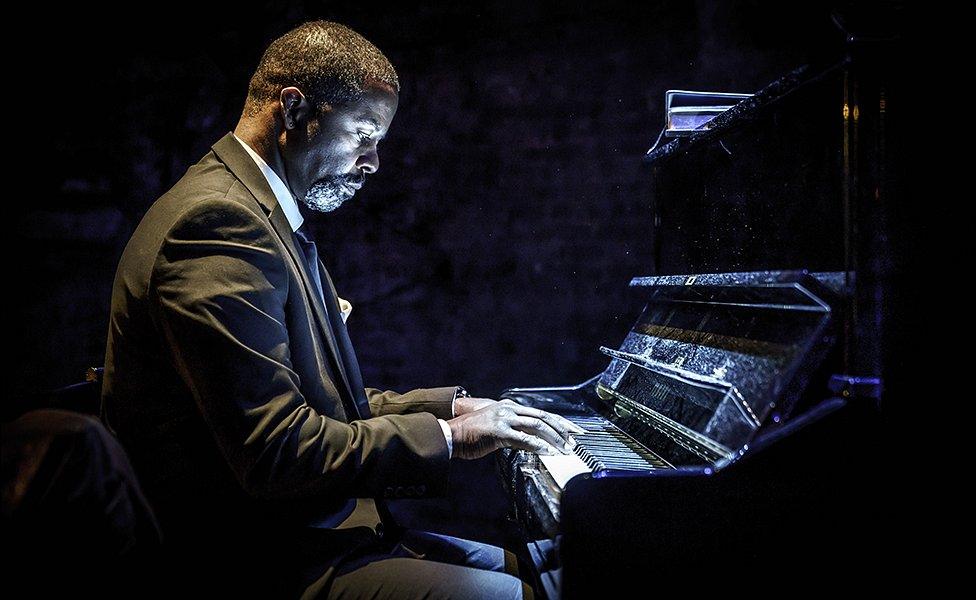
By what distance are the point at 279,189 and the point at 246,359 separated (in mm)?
695

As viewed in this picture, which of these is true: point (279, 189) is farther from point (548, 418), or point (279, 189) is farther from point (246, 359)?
point (548, 418)

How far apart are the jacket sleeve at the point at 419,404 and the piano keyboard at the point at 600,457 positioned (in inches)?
21.2

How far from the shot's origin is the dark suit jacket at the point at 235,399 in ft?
4.33

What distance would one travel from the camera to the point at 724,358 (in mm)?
1856

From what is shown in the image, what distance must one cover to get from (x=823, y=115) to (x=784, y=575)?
124cm

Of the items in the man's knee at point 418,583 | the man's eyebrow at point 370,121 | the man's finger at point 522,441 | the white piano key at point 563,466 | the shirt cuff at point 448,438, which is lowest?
the man's knee at point 418,583

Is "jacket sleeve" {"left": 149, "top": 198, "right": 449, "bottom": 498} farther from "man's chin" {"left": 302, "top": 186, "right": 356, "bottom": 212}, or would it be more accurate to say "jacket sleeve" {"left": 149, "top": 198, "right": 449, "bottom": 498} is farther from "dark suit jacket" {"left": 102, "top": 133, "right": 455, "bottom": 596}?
"man's chin" {"left": 302, "top": 186, "right": 356, "bottom": 212}

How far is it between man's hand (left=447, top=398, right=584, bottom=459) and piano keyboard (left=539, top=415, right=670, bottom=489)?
46 mm

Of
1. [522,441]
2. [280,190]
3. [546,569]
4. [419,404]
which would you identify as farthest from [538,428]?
[280,190]

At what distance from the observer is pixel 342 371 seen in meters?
1.72

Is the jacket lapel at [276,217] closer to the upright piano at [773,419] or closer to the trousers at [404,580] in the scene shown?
the trousers at [404,580]

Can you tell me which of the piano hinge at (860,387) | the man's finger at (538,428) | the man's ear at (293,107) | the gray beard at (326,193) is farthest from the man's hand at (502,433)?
the man's ear at (293,107)

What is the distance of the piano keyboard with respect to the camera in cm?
157

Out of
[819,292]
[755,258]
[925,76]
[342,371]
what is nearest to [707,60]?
[755,258]
